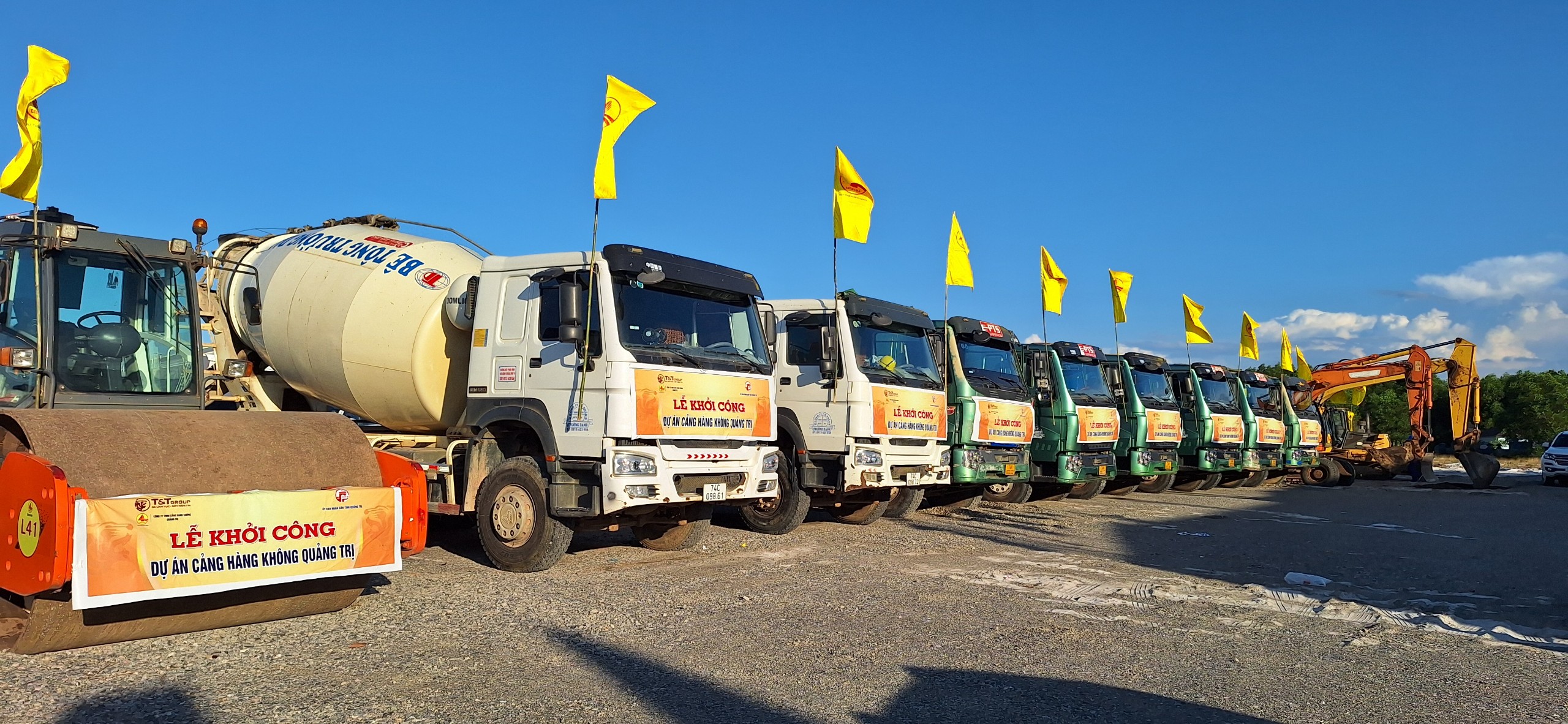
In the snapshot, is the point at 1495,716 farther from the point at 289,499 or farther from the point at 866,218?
the point at 866,218

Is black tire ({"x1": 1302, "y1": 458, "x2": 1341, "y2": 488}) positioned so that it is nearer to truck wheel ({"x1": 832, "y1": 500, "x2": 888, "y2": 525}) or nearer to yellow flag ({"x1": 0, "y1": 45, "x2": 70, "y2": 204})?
truck wheel ({"x1": 832, "y1": 500, "x2": 888, "y2": 525})

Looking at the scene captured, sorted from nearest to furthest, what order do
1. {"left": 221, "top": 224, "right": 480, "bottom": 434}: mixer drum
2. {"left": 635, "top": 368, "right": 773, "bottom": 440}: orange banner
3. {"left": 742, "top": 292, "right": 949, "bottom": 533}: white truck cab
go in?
{"left": 635, "top": 368, "right": 773, "bottom": 440}: orange banner
{"left": 221, "top": 224, "right": 480, "bottom": 434}: mixer drum
{"left": 742, "top": 292, "right": 949, "bottom": 533}: white truck cab

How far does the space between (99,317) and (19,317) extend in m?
0.47

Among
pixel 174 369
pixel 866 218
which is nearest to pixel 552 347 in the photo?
pixel 174 369

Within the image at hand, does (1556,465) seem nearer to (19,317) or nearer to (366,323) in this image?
(366,323)

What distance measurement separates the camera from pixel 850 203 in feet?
43.5

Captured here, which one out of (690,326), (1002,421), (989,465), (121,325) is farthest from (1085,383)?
(121,325)

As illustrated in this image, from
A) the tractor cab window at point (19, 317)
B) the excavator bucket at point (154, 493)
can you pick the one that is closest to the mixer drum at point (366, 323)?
the tractor cab window at point (19, 317)

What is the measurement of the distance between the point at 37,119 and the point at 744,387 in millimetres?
5834

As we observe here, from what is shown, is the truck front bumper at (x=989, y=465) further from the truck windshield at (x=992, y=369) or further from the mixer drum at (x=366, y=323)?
the mixer drum at (x=366, y=323)

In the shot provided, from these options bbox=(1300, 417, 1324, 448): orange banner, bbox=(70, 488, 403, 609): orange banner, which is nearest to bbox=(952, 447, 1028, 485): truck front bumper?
bbox=(70, 488, 403, 609): orange banner

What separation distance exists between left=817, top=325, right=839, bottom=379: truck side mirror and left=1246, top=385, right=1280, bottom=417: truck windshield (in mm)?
14386

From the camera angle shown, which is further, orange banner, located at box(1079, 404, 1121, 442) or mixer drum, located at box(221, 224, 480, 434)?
orange banner, located at box(1079, 404, 1121, 442)

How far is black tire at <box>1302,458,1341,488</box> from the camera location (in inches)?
1014
